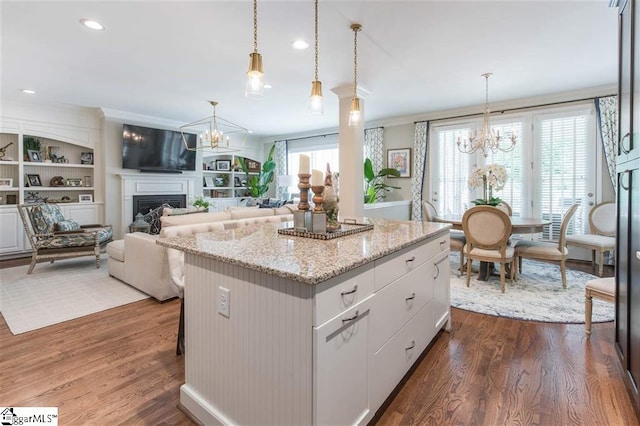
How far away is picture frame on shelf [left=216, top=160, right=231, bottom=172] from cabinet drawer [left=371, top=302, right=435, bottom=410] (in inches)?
279

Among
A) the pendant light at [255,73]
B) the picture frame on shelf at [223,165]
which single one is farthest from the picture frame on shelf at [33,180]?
the pendant light at [255,73]

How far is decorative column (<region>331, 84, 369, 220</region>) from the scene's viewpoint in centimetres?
462

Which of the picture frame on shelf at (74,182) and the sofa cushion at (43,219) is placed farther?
the picture frame on shelf at (74,182)

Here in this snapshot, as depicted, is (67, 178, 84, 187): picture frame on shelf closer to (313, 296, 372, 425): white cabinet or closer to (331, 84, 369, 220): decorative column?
(331, 84, 369, 220): decorative column

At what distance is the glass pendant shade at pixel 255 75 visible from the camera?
1.87 m

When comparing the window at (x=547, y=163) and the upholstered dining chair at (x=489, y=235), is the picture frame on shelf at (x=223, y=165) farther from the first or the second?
the upholstered dining chair at (x=489, y=235)

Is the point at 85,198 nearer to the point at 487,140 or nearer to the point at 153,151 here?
the point at 153,151

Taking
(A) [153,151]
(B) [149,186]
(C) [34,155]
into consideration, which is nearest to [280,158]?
(A) [153,151]

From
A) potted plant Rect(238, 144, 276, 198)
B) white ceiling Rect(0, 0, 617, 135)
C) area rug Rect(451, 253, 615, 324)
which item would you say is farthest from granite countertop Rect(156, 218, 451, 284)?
potted plant Rect(238, 144, 276, 198)

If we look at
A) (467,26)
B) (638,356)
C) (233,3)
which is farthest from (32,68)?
(638,356)

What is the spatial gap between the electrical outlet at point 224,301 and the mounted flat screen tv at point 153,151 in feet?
19.1

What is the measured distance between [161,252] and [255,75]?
2.22m

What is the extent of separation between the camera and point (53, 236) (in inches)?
175

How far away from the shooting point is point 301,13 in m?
2.69
